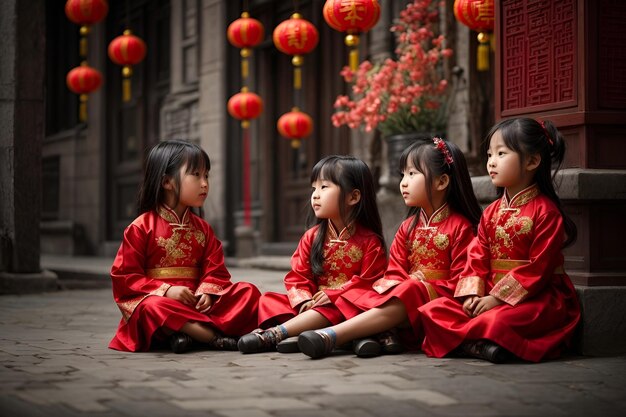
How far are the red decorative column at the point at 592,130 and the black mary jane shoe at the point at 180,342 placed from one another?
1.97 meters

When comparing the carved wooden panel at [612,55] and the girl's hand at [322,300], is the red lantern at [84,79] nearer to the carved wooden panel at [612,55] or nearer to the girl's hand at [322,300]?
the girl's hand at [322,300]

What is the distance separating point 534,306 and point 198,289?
1753 millimetres

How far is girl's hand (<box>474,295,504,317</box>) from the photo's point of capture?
4555 mm

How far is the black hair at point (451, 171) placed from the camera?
4977 mm

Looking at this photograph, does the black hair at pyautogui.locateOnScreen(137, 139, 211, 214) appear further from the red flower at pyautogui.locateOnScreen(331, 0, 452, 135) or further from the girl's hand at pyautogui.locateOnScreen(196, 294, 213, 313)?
the red flower at pyautogui.locateOnScreen(331, 0, 452, 135)

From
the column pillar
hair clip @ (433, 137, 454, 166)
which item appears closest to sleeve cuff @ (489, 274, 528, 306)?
hair clip @ (433, 137, 454, 166)

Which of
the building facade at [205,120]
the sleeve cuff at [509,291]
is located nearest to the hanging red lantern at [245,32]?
the building facade at [205,120]

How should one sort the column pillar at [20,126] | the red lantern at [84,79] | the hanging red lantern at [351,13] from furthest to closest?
the red lantern at [84,79], the column pillar at [20,126], the hanging red lantern at [351,13]

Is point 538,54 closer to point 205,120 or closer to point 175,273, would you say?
point 175,273

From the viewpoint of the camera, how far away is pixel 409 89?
8961 mm

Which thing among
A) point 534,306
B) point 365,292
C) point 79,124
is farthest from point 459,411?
point 79,124

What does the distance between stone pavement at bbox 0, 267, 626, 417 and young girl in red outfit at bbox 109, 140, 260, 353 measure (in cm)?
16

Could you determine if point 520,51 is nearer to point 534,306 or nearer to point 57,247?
point 534,306

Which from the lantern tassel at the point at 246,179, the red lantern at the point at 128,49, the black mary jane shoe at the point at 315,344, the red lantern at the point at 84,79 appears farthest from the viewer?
the lantern tassel at the point at 246,179
